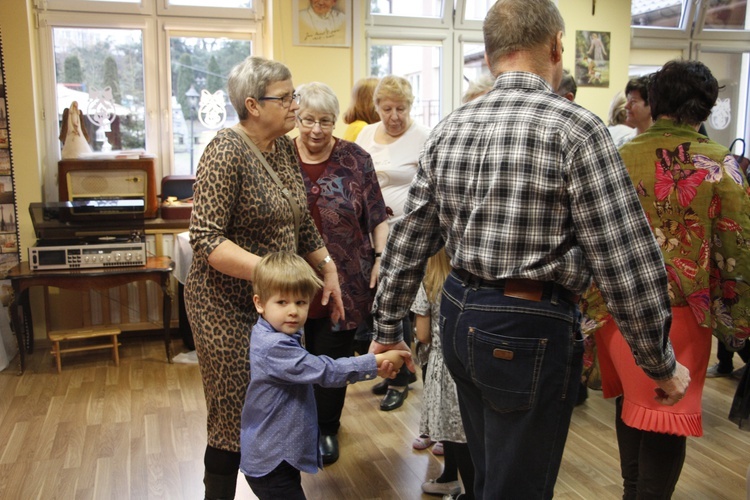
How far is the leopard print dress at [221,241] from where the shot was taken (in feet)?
6.54

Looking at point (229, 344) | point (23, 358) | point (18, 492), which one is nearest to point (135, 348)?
point (23, 358)

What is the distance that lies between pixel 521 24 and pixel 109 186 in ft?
13.3

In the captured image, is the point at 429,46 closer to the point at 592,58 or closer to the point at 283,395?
the point at 592,58

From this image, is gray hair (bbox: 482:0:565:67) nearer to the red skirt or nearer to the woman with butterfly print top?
the woman with butterfly print top

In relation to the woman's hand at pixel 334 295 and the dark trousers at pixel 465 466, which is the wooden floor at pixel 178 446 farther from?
the woman's hand at pixel 334 295

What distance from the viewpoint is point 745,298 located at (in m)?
2.08

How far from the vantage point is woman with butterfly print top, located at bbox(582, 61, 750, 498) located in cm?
204

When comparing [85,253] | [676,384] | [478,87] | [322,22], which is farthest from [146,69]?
[676,384]

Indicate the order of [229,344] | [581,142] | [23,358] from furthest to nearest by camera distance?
[23,358] < [229,344] < [581,142]

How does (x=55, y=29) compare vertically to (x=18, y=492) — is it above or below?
above

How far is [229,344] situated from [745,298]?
1.49 meters

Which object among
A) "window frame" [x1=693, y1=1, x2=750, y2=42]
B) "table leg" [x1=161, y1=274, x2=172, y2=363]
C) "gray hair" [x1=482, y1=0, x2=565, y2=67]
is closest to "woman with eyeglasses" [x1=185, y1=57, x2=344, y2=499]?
"gray hair" [x1=482, y1=0, x2=565, y2=67]

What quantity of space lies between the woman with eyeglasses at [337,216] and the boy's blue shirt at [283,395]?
0.95 meters

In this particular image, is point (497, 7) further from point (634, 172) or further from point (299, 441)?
point (299, 441)
